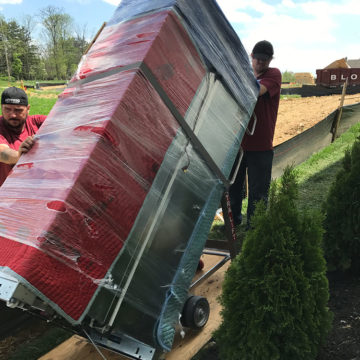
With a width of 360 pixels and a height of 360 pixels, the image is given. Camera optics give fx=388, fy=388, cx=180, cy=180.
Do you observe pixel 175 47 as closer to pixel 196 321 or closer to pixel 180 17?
pixel 180 17

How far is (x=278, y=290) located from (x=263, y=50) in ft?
8.16

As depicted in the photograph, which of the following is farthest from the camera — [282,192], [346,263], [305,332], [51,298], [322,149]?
[322,149]

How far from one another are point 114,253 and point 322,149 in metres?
7.57

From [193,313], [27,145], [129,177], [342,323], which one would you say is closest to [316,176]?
[342,323]

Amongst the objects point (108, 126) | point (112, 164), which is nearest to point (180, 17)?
point (108, 126)

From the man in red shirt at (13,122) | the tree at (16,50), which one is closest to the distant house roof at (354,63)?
the man in red shirt at (13,122)

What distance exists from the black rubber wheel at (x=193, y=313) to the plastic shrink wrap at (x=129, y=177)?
0.34 m

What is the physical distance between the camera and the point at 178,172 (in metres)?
2.15

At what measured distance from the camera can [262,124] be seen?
12.4 feet

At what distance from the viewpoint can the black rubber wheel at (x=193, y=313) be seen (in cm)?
249

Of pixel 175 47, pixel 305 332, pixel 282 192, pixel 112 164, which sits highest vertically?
pixel 175 47

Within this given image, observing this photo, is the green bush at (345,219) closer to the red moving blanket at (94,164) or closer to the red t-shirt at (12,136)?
the red moving blanket at (94,164)

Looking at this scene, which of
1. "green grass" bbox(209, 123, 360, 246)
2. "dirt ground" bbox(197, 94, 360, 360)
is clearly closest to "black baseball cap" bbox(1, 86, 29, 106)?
"dirt ground" bbox(197, 94, 360, 360)

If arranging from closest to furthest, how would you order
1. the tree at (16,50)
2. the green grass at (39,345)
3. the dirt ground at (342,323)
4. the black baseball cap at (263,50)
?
the dirt ground at (342,323) < the green grass at (39,345) < the black baseball cap at (263,50) < the tree at (16,50)
